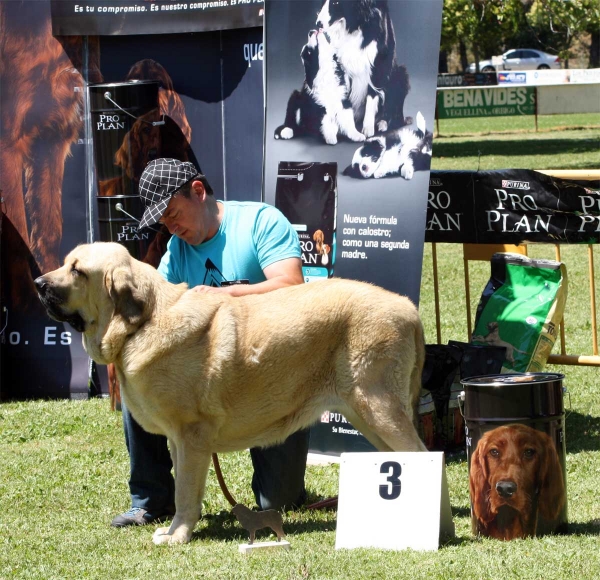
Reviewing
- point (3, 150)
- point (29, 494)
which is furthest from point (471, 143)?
point (29, 494)

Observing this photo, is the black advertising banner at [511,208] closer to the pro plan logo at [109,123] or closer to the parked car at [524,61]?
the pro plan logo at [109,123]

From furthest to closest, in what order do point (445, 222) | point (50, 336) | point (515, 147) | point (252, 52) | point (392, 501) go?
point (515, 147) → point (50, 336) → point (252, 52) → point (445, 222) → point (392, 501)

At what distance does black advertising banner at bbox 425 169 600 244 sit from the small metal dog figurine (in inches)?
128

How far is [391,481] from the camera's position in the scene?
15.3 ft

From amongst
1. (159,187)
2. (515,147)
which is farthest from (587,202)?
(515,147)

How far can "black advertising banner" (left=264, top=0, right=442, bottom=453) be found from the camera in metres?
6.18

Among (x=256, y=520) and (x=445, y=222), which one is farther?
(x=445, y=222)

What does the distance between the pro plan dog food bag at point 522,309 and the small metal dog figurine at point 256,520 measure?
2618mm

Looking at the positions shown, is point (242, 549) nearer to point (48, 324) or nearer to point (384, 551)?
point (384, 551)

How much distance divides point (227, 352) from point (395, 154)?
83.8 inches

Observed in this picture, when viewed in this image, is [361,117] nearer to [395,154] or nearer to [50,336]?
[395,154]

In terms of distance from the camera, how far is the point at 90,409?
8477mm

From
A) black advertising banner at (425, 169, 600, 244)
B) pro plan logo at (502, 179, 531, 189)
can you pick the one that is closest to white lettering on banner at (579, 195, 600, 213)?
black advertising banner at (425, 169, 600, 244)

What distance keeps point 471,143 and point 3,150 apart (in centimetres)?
2235
